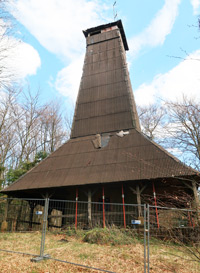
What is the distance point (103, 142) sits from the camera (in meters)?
12.2

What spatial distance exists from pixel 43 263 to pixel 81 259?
95 centimetres

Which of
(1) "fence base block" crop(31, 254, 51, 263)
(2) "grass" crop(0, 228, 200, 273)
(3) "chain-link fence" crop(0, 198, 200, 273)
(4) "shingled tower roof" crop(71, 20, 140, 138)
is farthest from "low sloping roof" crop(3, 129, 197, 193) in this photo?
(1) "fence base block" crop(31, 254, 51, 263)

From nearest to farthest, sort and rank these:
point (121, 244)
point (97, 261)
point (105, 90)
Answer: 1. point (97, 261)
2. point (121, 244)
3. point (105, 90)

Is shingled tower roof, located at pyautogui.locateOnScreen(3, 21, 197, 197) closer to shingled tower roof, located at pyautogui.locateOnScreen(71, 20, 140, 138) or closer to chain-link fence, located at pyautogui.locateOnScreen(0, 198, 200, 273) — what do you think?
shingled tower roof, located at pyautogui.locateOnScreen(71, 20, 140, 138)

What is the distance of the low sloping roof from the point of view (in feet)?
29.7

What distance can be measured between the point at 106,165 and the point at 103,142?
7.36 ft

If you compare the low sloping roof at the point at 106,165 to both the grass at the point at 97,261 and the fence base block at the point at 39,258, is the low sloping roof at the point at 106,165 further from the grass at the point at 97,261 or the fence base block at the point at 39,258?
the fence base block at the point at 39,258

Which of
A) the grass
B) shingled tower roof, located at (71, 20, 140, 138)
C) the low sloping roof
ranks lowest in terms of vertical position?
the grass

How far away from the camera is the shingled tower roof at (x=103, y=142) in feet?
31.0

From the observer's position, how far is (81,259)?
196 inches

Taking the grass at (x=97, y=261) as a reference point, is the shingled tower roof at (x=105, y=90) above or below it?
above

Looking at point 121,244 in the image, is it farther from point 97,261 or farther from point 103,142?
point 103,142

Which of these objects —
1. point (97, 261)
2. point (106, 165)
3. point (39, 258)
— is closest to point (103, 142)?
point (106, 165)

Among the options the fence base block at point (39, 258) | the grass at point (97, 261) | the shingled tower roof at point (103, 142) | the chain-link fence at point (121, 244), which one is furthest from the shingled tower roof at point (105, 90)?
the fence base block at point (39, 258)
